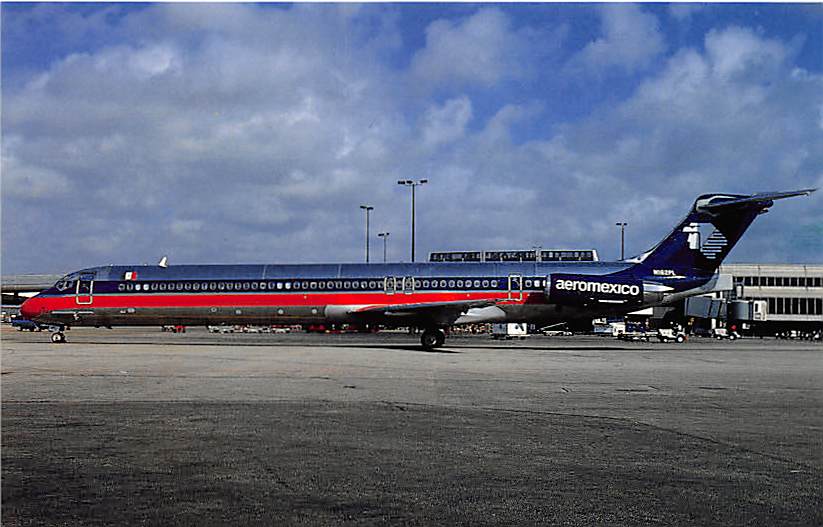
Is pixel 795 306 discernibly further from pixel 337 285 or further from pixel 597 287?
pixel 337 285

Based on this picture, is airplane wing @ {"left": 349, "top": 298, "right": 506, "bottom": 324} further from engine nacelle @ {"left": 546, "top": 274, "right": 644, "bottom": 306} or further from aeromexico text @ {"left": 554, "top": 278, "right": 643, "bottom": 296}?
aeromexico text @ {"left": 554, "top": 278, "right": 643, "bottom": 296}

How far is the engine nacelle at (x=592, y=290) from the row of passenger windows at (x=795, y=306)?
71.8m

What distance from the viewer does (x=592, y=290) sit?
33.2 meters

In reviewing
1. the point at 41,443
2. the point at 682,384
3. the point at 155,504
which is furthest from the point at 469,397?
the point at 155,504

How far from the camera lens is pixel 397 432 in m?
9.94

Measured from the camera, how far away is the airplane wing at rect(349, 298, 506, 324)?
32219 mm

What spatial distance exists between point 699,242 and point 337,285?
16.7 m

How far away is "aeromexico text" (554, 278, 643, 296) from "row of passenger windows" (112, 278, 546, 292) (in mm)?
1035

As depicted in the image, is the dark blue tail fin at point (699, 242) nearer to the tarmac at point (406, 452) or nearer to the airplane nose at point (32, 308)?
the tarmac at point (406, 452)

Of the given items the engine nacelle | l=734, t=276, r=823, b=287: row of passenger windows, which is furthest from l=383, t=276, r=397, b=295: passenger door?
l=734, t=276, r=823, b=287: row of passenger windows

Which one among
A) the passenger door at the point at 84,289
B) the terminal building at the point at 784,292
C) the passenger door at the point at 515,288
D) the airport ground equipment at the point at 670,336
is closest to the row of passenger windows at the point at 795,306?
the terminal building at the point at 784,292

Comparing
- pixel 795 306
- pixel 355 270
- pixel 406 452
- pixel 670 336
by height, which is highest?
pixel 355 270

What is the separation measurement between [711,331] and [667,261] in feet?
148

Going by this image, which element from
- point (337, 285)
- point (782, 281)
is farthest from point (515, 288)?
point (782, 281)
